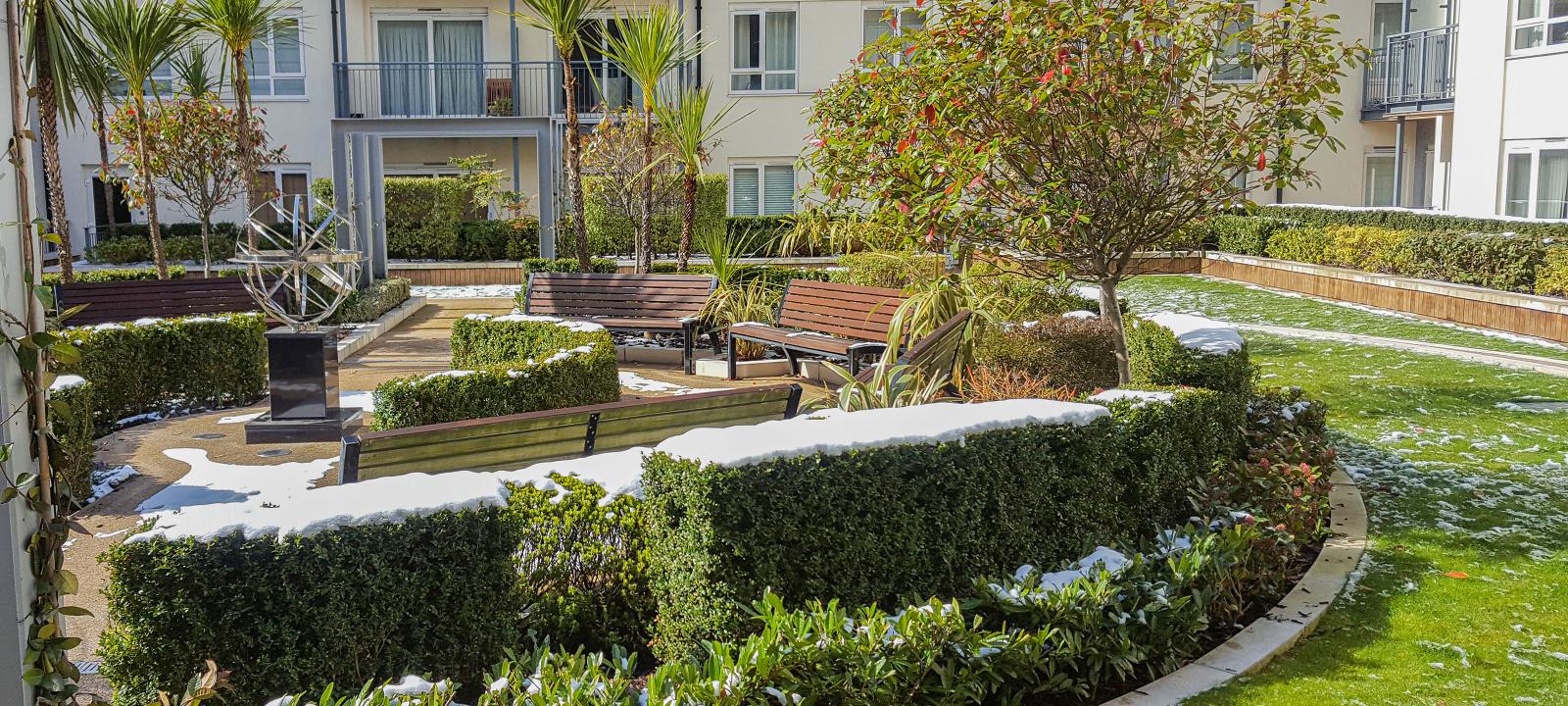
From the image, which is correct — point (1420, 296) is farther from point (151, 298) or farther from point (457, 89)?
point (457, 89)

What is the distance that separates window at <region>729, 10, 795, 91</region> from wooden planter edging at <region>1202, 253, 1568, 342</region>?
407 inches

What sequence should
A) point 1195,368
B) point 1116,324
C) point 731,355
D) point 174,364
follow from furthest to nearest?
point 731,355 < point 174,364 < point 1116,324 < point 1195,368

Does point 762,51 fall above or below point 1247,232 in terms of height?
above

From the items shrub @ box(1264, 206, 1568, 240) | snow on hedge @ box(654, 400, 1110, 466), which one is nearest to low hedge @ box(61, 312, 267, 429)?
snow on hedge @ box(654, 400, 1110, 466)

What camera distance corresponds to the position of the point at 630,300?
44.8 feet

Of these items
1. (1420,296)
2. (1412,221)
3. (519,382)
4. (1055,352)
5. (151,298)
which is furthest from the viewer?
(1412,221)

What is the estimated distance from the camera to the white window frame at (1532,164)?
18.3 meters

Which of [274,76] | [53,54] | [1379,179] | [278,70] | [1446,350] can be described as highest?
[278,70]

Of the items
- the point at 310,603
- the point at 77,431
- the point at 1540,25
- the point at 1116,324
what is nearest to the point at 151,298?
the point at 77,431

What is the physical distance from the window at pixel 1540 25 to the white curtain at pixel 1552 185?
5.31 ft

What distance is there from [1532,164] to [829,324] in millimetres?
13310

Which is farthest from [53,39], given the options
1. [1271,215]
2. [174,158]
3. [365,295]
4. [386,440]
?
[1271,215]

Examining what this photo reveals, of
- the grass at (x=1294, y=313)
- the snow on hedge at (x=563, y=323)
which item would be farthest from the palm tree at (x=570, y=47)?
the grass at (x=1294, y=313)

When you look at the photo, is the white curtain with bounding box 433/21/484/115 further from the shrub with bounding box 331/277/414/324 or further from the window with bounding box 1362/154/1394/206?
the window with bounding box 1362/154/1394/206
